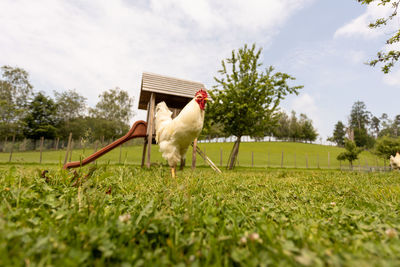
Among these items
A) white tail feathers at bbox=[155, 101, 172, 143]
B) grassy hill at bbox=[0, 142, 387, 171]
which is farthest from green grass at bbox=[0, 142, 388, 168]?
white tail feathers at bbox=[155, 101, 172, 143]

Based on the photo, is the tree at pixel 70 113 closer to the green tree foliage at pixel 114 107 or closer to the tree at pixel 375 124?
the green tree foliage at pixel 114 107

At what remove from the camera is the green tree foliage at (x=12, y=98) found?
34062 mm

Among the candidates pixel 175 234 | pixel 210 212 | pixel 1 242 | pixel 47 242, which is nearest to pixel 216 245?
pixel 175 234

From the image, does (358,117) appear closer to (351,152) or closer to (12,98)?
(351,152)

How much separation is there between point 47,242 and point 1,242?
0.16 m

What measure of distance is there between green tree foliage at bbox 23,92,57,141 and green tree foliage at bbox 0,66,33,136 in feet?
5.78

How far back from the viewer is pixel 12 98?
35.3 m

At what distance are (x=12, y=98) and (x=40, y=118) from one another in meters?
5.58

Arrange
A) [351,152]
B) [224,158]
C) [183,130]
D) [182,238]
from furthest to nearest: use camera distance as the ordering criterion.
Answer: [224,158], [351,152], [183,130], [182,238]

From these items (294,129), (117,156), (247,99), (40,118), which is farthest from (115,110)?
(294,129)

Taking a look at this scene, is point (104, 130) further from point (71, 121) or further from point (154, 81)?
point (154, 81)

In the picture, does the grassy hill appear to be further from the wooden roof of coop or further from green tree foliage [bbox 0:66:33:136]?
green tree foliage [bbox 0:66:33:136]

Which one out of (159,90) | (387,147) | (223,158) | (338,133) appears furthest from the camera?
(338,133)

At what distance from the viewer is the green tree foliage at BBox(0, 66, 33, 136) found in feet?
112
